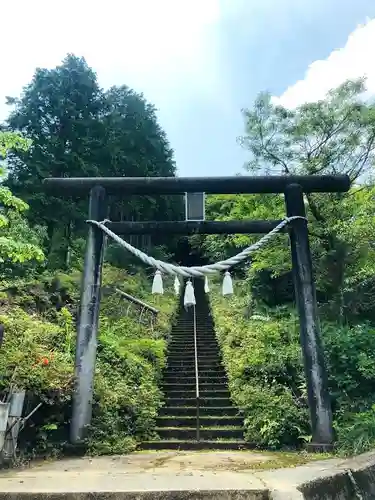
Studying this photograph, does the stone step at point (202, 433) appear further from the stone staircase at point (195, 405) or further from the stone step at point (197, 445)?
the stone step at point (197, 445)

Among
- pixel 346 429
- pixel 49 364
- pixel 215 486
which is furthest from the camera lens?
pixel 49 364

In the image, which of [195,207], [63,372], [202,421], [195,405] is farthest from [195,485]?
[195,405]

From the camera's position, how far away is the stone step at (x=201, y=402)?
903cm

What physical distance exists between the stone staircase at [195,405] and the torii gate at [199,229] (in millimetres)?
1819

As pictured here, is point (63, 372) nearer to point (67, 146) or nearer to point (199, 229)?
point (199, 229)

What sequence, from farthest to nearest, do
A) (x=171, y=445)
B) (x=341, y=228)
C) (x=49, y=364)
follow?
(x=341, y=228) → (x=171, y=445) → (x=49, y=364)

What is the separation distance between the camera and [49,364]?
675 centimetres

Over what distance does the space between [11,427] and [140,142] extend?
18.8m

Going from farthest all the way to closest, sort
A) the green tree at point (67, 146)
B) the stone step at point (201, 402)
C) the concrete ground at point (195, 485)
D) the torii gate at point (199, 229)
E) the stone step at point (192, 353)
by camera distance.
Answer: the green tree at point (67, 146) < the stone step at point (192, 353) < the stone step at point (201, 402) < the torii gate at point (199, 229) < the concrete ground at point (195, 485)

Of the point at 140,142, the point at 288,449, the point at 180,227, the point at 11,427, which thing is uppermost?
the point at 140,142

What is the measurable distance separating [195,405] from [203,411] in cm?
31

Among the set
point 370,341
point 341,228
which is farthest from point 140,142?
point 370,341

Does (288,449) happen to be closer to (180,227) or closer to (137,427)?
(137,427)

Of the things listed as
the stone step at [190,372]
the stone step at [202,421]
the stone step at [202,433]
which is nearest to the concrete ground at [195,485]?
the stone step at [202,433]
